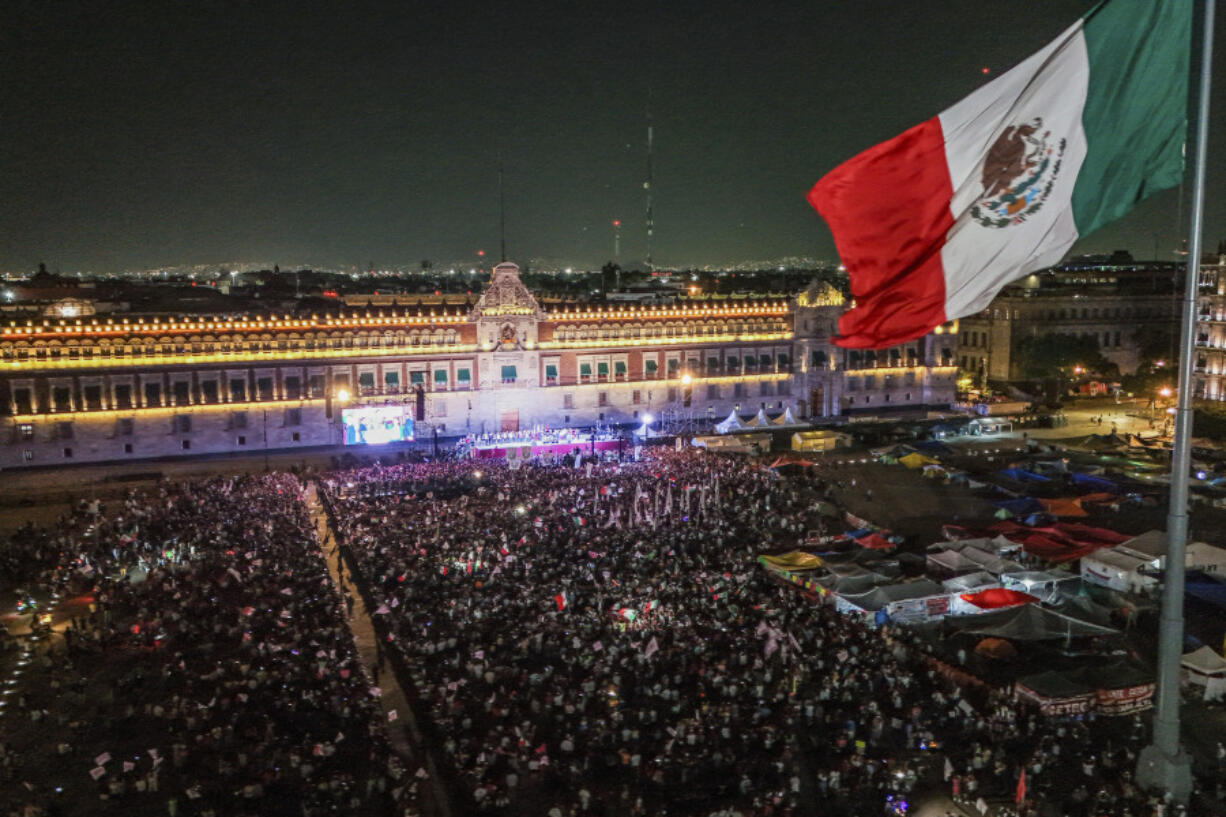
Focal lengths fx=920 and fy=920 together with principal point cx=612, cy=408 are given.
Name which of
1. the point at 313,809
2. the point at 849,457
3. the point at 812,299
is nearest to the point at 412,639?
the point at 313,809

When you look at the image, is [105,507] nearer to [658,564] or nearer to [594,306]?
[658,564]

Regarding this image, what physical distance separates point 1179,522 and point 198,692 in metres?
19.4

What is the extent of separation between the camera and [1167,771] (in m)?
8.51

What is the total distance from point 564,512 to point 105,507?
2049 centimetres

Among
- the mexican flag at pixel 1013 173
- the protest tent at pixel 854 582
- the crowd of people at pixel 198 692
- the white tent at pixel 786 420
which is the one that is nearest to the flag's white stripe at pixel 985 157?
the mexican flag at pixel 1013 173

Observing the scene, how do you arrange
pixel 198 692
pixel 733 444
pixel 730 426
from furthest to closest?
1. pixel 730 426
2. pixel 733 444
3. pixel 198 692

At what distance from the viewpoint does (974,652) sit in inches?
918

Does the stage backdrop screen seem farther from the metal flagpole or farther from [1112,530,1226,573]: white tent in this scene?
the metal flagpole

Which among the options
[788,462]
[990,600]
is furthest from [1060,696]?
[788,462]

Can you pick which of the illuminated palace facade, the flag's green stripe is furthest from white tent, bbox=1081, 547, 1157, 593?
the illuminated palace facade

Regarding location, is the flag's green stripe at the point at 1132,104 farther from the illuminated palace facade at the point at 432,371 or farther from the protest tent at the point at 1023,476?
the illuminated palace facade at the point at 432,371

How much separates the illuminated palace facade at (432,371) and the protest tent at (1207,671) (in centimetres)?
3938

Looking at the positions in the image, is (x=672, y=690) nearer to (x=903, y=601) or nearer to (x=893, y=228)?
(x=903, y=601)

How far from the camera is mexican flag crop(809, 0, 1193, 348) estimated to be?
8.54 metres
